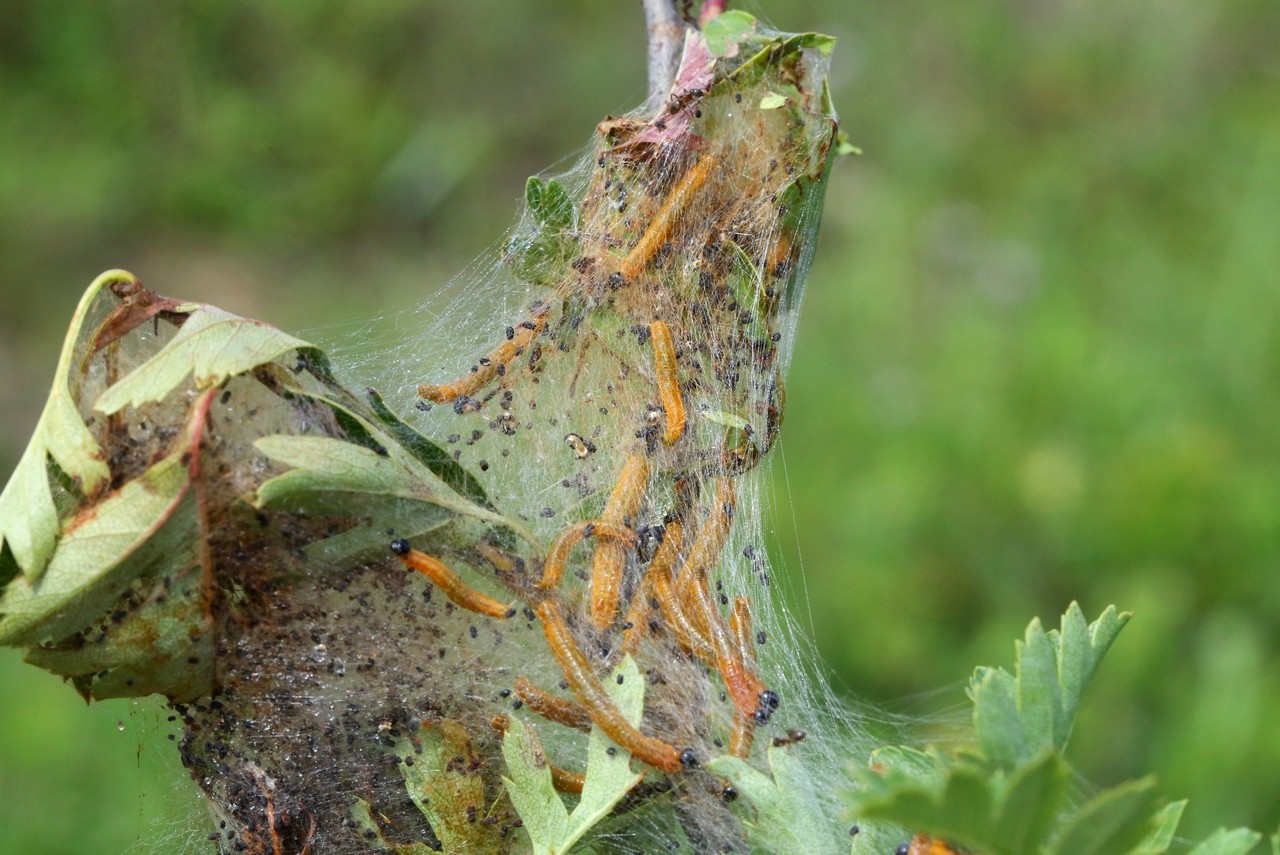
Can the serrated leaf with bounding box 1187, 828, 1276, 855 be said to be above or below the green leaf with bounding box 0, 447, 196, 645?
above

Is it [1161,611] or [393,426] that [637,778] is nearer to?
[393,426]

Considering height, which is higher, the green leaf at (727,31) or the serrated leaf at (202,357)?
the green leaf at (727,31)

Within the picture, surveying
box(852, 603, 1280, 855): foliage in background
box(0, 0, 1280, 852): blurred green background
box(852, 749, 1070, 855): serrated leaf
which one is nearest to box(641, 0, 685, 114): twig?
box(852, 603, 1280, 855): foliage in background

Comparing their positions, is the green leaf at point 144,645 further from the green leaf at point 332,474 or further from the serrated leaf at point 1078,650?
the serrated leaf at point 1078,650

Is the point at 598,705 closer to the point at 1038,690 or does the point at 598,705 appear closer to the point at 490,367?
the point at 1038,690

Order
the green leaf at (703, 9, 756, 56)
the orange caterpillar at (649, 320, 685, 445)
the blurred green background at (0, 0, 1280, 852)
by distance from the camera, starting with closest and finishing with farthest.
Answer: the orange caterpillar at (649, 320, 685, 445), the green leaf at (703, 9, 756, 56), the blurred green background at (0, 0, 1280, 852)

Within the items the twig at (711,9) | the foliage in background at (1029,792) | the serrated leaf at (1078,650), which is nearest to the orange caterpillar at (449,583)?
the foliage in background at (1029,792)

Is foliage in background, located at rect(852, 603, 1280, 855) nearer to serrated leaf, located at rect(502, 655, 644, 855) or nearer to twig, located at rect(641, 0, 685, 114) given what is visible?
serrated leaf, located at rect(502, 655, 644, 855)
